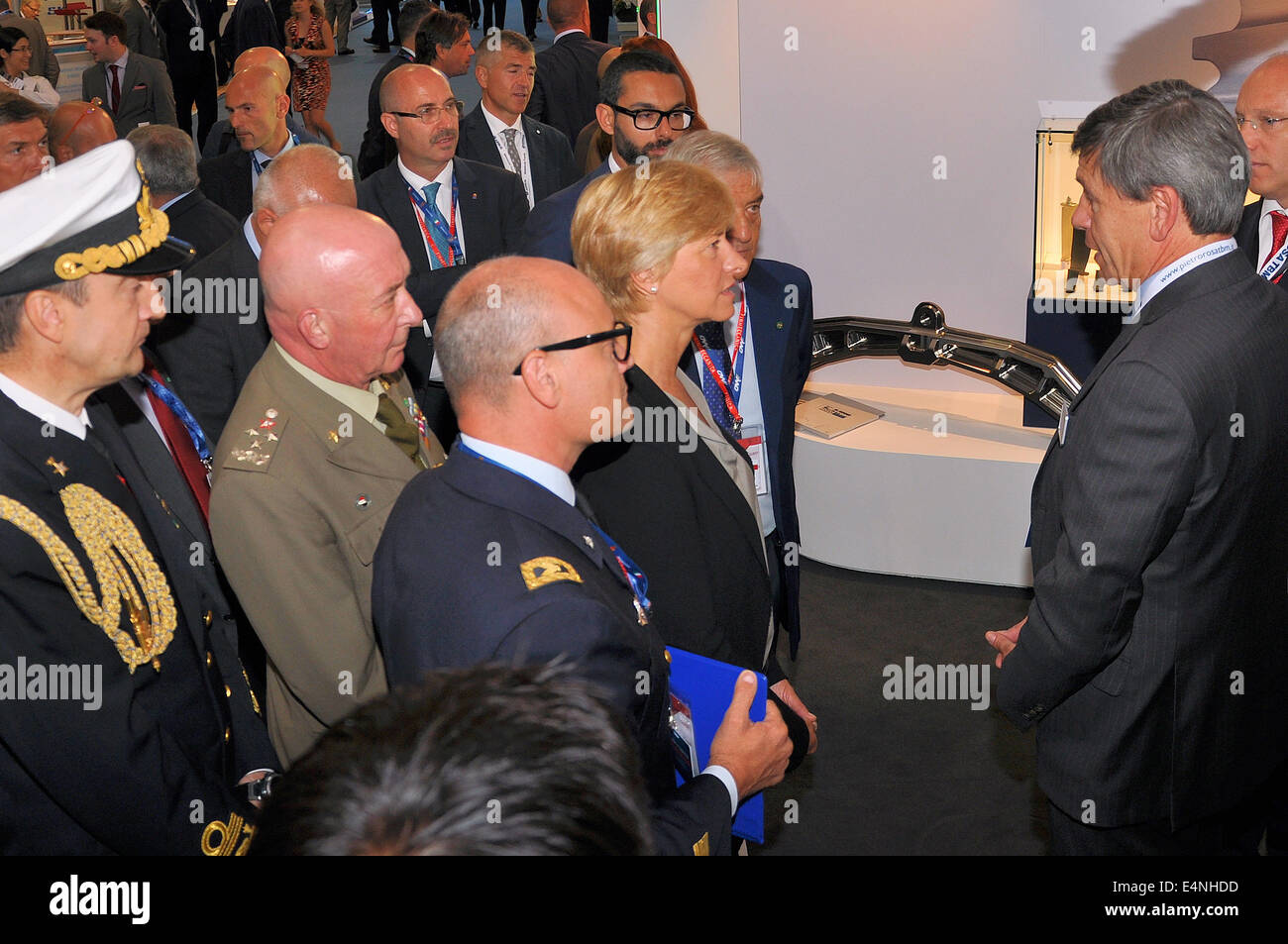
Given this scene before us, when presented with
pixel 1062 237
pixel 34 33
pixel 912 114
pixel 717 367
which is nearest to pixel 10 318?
pixel 717 367

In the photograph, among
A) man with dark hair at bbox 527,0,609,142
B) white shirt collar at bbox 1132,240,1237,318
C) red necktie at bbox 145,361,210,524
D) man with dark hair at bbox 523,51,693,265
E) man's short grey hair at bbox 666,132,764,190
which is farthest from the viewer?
man with dark hair at bbox 527,0,609,142

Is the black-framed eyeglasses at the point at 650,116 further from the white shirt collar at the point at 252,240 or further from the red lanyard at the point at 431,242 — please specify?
the white shirt collar at the point at 252,240

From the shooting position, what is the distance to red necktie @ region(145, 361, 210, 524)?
2.39 metres

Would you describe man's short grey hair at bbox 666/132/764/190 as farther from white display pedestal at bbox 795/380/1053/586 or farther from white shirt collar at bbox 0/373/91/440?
white display pedestal at bbox 795/380/1053/586

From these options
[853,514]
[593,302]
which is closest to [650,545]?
[593,302]

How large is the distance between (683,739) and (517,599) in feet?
1.74

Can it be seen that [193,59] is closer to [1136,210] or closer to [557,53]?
[557,53]

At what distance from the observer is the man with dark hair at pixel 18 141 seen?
12.2ft

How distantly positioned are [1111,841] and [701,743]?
0.83 meters

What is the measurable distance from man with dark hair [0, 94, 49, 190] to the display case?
11.2 feet

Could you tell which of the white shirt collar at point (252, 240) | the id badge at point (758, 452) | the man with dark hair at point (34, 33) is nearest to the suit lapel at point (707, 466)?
the id badge at point (758, 452)

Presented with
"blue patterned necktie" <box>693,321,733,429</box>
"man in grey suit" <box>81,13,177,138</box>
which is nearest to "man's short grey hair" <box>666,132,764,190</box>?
"blue patterned necktie" <box>693,321,733,429</box>

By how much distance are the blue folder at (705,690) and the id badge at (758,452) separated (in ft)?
3.49

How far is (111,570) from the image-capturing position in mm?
1774
